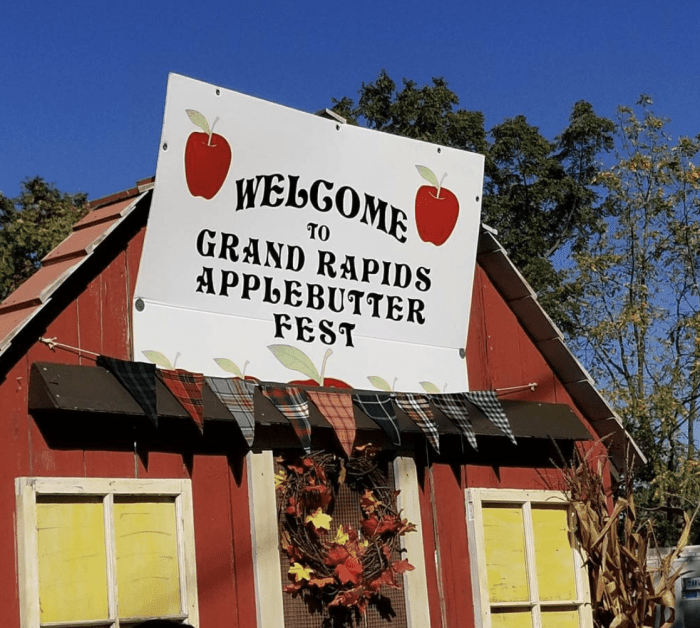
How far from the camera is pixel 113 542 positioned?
691cm

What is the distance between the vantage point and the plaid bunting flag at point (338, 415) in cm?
808

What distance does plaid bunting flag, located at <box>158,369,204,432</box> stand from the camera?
7242 mm

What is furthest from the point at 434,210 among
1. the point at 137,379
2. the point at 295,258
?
the point at 137,379

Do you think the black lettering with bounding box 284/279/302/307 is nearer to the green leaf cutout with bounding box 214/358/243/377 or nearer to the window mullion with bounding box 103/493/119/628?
the green leaf cutout with bounding box 214/358/243/377

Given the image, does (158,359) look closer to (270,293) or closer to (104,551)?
(270,293)

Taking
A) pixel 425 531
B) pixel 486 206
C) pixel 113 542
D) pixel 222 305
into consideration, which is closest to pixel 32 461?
pixel 113 542

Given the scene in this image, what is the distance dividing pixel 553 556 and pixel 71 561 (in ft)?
13.5

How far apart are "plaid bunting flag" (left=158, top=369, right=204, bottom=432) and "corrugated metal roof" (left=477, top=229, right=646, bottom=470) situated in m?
3.00

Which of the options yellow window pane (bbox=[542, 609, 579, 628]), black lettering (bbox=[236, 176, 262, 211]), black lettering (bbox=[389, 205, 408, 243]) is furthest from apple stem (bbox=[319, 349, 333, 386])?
yellow window pane (bbox=[542, 609, 579, 628])

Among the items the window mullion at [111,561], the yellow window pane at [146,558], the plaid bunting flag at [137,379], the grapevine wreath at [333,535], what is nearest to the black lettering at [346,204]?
the grapevine wreath at [333,535]

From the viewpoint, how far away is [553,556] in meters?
9.41

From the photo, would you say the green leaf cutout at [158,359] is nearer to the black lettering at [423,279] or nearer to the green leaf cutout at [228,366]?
the green leaf cutout at [228,366]

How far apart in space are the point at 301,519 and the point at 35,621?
2.05m

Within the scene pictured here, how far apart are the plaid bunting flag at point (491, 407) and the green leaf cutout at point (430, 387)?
0.81 ft
